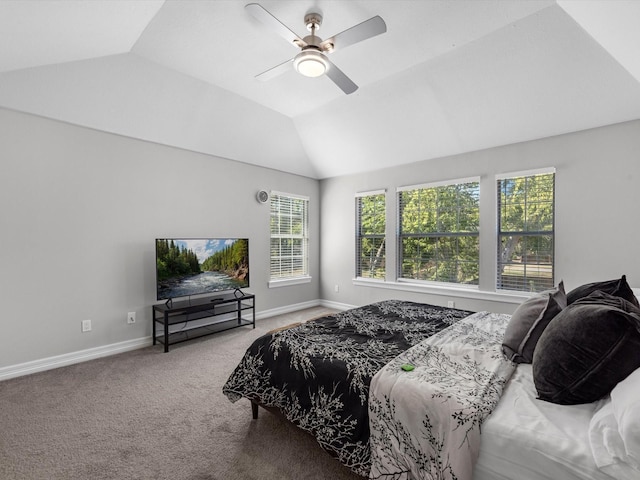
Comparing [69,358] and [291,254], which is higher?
[291,254]

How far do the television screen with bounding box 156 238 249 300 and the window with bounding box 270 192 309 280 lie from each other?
31.1 inches

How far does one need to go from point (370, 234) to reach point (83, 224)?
12.8 ft

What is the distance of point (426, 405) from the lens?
1.36m

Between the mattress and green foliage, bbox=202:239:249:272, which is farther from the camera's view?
green foliage, bbox=202:239:249:272

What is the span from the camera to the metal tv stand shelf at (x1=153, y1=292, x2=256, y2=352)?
365cm

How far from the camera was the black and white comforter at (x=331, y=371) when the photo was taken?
1.57 metres

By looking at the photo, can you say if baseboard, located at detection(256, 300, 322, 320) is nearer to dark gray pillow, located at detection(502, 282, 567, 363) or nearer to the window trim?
the window trim

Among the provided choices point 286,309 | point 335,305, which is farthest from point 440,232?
point 286,309

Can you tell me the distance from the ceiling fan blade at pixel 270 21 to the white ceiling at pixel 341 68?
373 mm

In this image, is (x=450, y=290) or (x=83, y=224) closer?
(x=83, y=224)

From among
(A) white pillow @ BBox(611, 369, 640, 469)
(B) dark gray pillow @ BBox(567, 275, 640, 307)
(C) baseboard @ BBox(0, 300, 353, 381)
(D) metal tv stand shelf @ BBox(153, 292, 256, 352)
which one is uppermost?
(B) dark gray pillow @ BBox(567, 275, 640, 307)

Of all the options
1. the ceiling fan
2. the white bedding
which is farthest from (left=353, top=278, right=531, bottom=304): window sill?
the ceiling fan

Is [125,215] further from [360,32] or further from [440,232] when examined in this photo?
[440,232]

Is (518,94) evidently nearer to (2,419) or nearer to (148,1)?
(148,1)
